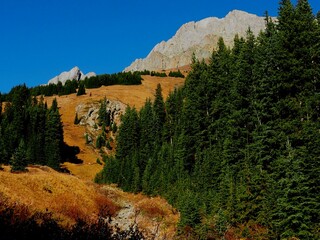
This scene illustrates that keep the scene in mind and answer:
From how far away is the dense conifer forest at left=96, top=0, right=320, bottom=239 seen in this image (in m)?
18.5

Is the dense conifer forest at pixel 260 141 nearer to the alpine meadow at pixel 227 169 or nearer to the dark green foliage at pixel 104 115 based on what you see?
the alpine meadow at pixel 227 169

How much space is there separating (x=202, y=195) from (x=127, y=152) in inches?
1836

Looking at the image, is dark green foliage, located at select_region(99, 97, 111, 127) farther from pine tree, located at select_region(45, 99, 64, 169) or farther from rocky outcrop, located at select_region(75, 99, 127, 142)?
pine tree, located at select_region(45, 99, 64, 169)

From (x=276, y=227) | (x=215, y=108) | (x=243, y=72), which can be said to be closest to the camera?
(x=276, y=227)

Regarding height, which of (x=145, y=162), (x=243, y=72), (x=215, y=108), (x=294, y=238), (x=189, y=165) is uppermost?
(x=243, y=72)

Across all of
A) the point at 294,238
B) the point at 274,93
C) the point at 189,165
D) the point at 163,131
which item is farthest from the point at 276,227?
the point at 163,131

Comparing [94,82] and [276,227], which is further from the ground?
[94,82]

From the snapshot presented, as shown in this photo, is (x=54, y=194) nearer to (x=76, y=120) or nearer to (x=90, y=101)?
(x=76, y=120)

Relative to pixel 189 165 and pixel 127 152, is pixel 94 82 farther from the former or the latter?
pixel 189 165

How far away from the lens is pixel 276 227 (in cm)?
1845

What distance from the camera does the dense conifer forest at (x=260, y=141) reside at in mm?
18516

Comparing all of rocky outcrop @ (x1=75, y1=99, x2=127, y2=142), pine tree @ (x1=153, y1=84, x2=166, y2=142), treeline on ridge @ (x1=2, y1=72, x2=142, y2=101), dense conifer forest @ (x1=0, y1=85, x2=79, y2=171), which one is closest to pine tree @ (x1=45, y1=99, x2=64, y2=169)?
dense conifer forest @ (x1=0, y1=85, x2=79, y2=171)

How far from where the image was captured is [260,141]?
25.8 m

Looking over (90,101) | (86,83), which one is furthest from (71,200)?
(86,83)
